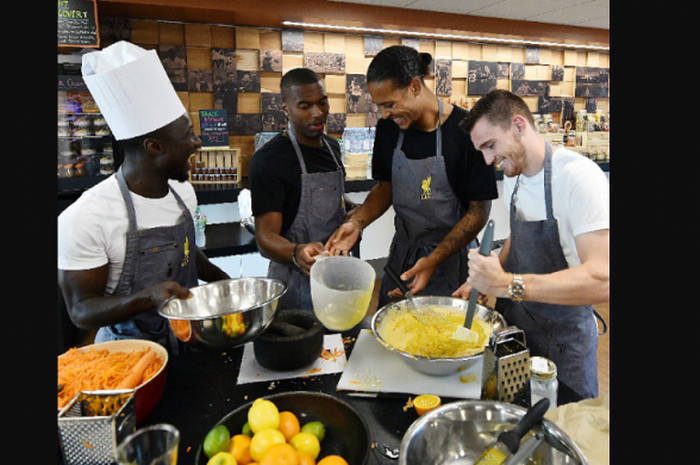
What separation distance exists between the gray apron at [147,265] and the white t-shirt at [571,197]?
1436 millimetres

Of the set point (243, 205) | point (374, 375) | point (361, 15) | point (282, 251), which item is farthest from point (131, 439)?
point (361, 15)

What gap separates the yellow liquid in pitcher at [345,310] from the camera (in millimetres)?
1430

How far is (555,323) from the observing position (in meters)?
1.79

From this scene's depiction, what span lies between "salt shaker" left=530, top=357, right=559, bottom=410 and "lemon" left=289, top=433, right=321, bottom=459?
0.56 m

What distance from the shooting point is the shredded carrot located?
3.94ft

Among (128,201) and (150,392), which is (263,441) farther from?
(128,201)

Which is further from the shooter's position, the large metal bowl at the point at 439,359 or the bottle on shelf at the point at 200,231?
the bottle on shelf at the point at 200,231

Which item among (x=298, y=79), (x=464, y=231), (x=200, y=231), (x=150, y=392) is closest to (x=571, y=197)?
(x=464, y=231)

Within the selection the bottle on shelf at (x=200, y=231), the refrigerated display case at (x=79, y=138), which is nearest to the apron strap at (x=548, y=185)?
the bottle on shelf at (x=200, y=231)

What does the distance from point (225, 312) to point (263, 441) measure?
0.50 m

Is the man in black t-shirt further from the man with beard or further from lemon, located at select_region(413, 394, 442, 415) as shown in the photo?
lemon, located at select_region(413, 394, 442, 415)

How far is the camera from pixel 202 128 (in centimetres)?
486

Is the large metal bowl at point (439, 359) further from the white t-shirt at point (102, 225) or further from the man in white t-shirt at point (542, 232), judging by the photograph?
the white t-shirt at point (102, 225)

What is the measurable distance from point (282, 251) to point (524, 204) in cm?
110
